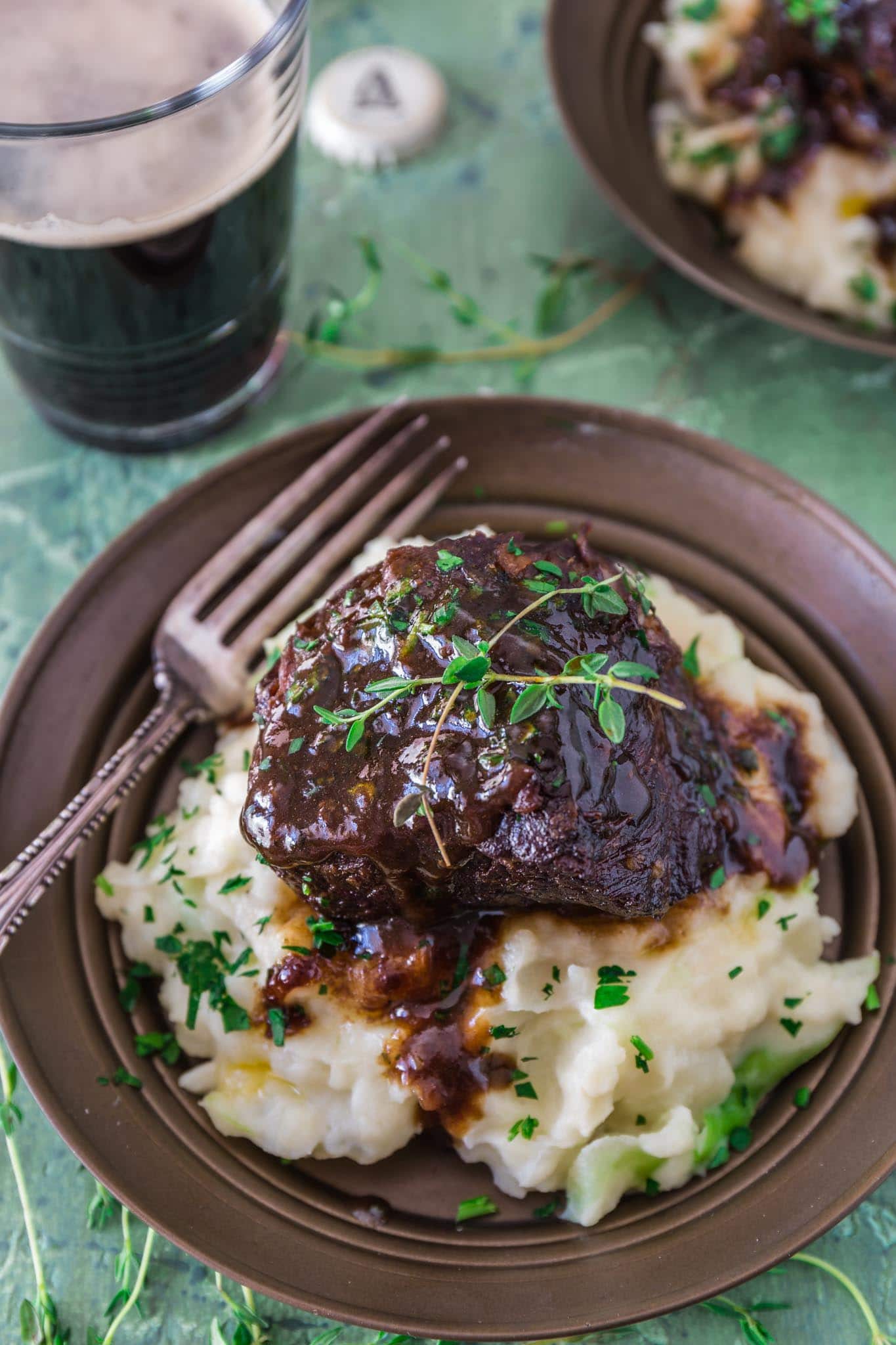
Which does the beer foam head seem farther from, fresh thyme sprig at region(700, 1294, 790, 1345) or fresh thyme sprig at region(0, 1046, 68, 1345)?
fresh thyme sprig at region(700, 1294, 790, 1345)

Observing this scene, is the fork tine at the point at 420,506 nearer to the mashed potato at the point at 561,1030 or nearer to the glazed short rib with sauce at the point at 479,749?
the glazed short rib with sauce at the point at 479,749

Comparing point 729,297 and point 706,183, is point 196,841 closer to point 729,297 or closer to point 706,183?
point 729,297

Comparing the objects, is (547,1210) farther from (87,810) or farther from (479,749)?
(87,810)

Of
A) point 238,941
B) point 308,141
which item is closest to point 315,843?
point 238,941

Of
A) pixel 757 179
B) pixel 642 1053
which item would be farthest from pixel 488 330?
pixel 642 1053

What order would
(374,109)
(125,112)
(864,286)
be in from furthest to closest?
(374,109) < (864,286) < (125,112)

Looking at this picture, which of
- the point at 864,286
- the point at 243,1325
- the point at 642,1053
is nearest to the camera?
the point at 642,1053

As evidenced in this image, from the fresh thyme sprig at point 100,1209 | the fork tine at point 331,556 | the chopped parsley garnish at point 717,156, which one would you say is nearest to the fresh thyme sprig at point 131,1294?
the fresh thyme sprig at point 100,1209
